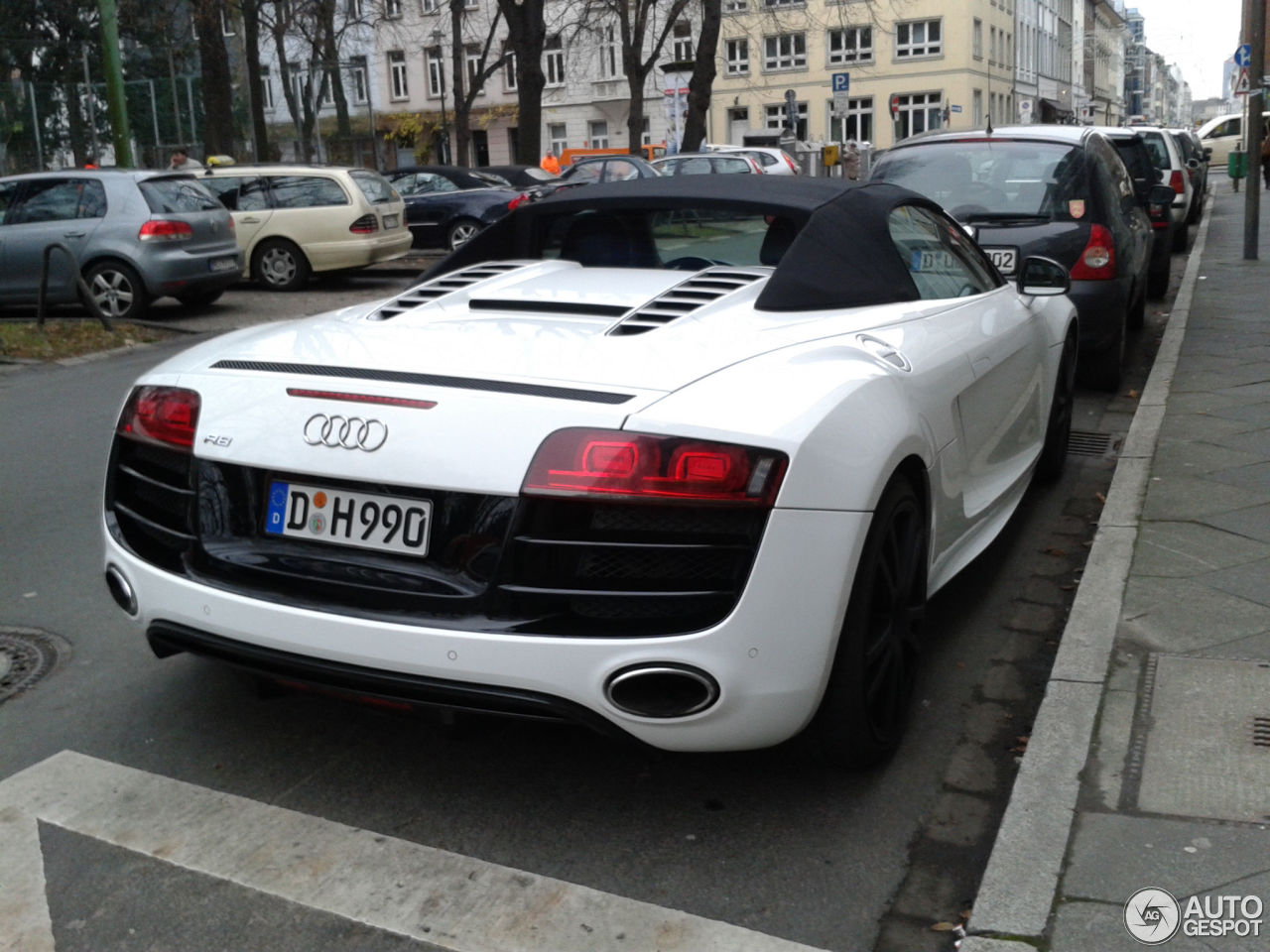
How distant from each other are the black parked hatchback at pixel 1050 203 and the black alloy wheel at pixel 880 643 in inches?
177

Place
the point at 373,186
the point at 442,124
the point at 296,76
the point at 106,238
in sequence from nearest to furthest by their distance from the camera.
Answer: the point at 106,238, the point at 373,186, the point at 296,76, the point at 442,124

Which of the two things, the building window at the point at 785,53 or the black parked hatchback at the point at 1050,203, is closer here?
the black parked hatchback at the point at 1050,203

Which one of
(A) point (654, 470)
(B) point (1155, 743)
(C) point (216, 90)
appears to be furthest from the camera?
(C) point (216, 90)

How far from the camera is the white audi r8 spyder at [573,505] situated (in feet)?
9.39

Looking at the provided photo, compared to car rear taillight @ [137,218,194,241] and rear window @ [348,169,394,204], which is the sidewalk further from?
rear window @ [348,169,394,204]

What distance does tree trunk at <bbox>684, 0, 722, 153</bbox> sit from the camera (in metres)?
31.5

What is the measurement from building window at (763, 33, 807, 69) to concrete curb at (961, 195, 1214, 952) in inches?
2553

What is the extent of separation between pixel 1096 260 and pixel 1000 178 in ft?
2.90

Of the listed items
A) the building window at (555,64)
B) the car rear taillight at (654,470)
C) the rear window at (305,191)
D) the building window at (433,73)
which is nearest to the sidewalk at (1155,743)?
the car rear taillight at (654,470)

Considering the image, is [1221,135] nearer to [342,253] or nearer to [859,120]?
[859,120]

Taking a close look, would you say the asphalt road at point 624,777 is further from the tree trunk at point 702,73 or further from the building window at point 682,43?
the building window at point 682,43

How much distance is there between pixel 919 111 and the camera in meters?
67.4

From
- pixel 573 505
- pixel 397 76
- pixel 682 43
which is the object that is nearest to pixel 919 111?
pixel 682 43

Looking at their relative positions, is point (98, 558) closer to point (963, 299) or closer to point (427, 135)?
point (963, 299)
